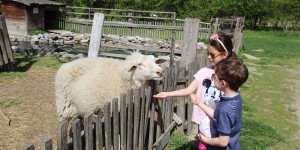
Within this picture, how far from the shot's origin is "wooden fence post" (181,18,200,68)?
6.46m

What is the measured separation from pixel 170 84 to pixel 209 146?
1955 mm

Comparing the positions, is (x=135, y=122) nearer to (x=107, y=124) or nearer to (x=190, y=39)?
(x=107, y=124)

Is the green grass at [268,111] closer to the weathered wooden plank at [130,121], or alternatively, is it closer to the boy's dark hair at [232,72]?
the weathered wooden plank at [130,121]

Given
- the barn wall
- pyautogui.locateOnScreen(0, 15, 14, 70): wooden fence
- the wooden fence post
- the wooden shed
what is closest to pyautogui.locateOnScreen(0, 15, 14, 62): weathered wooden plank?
Result: pyautogui.locateOnScreen(0, 15, 14, 70): wooden fence

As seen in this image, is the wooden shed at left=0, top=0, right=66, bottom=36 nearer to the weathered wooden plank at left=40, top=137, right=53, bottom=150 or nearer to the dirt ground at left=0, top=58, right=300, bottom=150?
the dirt ground at left=0, top=58, right=300, bottom=150

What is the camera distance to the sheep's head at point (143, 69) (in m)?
4.13

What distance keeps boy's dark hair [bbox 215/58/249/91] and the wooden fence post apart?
12.9 feet

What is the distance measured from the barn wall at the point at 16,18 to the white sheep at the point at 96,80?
17.2 meters

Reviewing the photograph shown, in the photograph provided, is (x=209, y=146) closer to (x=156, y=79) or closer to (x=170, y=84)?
(x=156, y=79)

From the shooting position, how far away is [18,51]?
1296 cm

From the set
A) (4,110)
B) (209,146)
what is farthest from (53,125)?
(209,146)

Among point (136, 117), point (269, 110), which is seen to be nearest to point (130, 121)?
point (136, 117)

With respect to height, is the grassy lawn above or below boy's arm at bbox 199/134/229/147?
below

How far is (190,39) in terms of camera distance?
6551 mm
